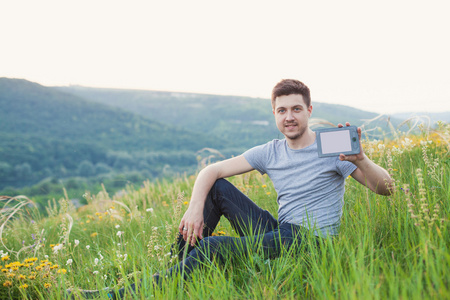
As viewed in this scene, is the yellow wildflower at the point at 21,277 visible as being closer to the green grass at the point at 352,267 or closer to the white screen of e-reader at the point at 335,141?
the green grass at the point at 352,267

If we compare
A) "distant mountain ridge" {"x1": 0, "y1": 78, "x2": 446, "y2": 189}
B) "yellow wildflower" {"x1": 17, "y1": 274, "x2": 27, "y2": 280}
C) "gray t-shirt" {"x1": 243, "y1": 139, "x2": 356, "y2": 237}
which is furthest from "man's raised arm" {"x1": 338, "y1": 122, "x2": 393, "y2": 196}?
"distant mountain ridge" {"x1": 0, "y1": 78, "x2": 446, "y2": 189}

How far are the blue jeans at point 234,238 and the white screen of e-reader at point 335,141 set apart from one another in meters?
0.58

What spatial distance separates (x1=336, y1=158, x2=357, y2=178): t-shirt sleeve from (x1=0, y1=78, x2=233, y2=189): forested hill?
5301 cm

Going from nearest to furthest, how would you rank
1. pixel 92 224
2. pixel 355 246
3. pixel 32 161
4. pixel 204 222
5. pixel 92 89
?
pixel 355 246 < pixel 204 222 < pixel 92 224 < pixel 32 161 < pixel 92 89

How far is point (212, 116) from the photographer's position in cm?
8819

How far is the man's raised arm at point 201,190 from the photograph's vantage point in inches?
105

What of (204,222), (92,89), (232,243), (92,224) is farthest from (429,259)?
(92,89)

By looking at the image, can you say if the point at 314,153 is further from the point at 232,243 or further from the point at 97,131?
the point at 97,131

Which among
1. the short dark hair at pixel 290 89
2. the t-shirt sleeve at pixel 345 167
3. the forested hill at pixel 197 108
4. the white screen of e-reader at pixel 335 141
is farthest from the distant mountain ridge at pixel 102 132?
the white screen of e-reader at pixel 335 141

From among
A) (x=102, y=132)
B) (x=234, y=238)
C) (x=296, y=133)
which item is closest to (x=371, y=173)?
(x=296, y=133)

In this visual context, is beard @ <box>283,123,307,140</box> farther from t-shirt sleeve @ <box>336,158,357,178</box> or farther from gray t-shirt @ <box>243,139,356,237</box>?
t-shirt sleeve @ <box>336,158,357,178</box>

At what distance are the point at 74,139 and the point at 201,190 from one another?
72.6 metres

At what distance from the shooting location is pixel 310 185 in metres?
2.59

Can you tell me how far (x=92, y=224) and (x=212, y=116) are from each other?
275 ft
